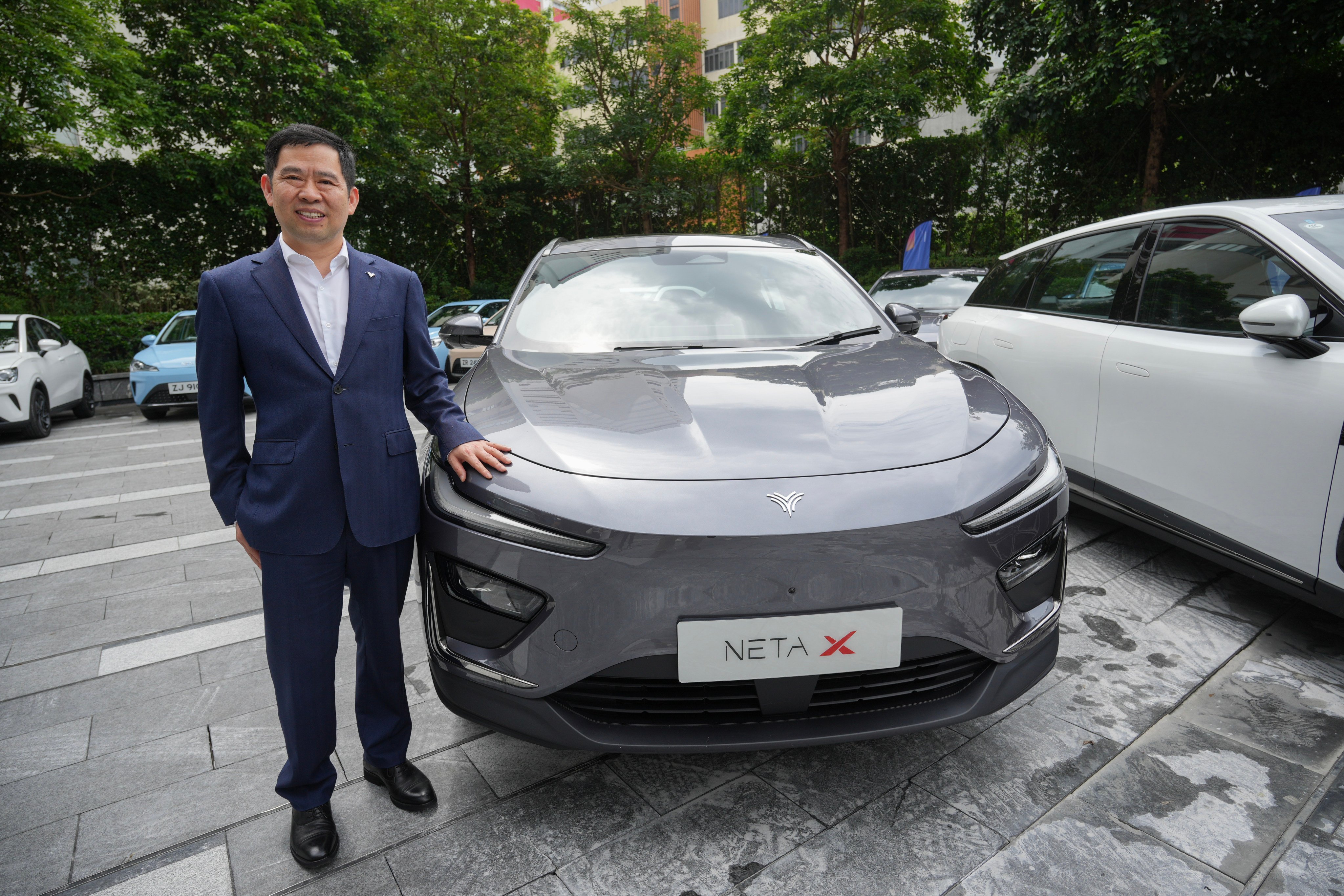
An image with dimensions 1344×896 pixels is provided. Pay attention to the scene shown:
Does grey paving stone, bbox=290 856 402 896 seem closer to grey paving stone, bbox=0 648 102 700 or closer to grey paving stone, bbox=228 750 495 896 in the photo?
grey paving stone, bbox=228 750 495 896

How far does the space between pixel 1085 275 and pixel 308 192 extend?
11.0 feet

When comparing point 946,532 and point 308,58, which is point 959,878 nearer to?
point 946,532

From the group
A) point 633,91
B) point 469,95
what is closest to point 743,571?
point 469,95

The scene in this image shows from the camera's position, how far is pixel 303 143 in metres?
1.64

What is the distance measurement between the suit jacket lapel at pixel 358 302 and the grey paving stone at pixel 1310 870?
2.21 metres

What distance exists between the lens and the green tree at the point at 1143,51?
28.3 ft

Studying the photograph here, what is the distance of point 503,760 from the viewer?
2121mm

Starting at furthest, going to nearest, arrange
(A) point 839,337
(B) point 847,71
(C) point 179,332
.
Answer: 1. (B) point 847,71
2. (C) point 179,332
3. (A) point 839,337

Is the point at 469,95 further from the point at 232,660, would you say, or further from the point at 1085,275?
the point at 232,660

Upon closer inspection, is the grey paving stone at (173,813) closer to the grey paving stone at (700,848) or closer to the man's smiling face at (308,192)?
the grey paving stone at (700,848)

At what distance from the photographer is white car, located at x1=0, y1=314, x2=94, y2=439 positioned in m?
7.91

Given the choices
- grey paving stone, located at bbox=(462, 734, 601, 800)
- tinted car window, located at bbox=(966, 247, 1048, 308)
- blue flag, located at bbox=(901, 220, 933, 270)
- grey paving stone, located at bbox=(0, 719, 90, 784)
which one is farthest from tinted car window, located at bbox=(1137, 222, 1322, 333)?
blue flag, located at bbox=(901, 220, 933, 270)

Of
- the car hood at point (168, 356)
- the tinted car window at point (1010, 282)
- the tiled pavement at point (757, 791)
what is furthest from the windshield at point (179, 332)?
the tinted car window at point (1010, 282)

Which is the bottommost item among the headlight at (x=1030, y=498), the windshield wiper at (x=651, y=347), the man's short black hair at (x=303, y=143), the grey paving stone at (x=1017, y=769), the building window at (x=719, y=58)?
the grey paving stone at (x=1017, y=769)
